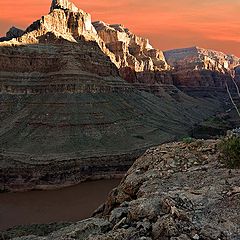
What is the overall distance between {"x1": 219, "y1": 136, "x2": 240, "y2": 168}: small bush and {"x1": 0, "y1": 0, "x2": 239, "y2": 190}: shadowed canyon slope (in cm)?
3437

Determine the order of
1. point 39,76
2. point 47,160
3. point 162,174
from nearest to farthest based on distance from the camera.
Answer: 1. point 162,174
2. point 47,160
3. point 39,76

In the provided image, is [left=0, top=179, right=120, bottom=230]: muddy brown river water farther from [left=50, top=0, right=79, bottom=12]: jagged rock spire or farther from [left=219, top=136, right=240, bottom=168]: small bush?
[left=50, top=0, right=79, bottom=12]: jagged rock spire

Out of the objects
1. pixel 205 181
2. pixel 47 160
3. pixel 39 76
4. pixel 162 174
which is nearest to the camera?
pixel 205 181

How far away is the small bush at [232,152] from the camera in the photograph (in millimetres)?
12273

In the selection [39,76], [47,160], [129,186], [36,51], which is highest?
[36,51]

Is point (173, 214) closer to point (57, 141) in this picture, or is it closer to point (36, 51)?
point (57, 141)

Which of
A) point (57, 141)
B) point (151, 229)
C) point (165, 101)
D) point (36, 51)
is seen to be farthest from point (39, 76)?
point (151, 229)

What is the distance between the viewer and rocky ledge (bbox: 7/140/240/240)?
8.65 meters

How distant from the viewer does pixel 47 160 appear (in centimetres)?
4588

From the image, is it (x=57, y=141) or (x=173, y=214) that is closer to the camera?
(x=173, y=214)

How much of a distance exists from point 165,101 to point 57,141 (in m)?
53.5

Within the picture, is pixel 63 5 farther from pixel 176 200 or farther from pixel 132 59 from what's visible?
pixel 176 200

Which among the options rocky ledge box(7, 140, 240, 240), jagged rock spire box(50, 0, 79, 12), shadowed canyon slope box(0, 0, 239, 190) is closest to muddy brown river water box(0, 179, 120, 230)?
shadowed canyon slope box(0, 0, 239, 190)

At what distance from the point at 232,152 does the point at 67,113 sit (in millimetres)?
Answer: 45419
